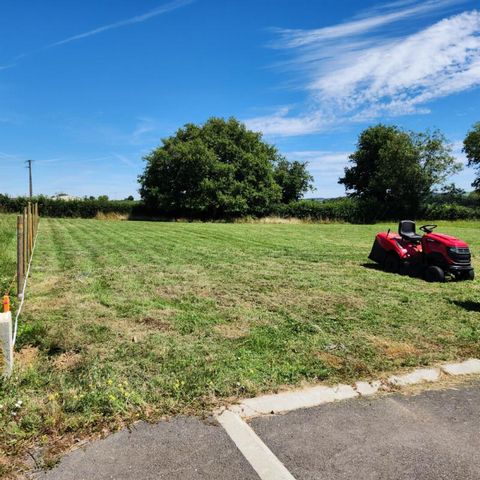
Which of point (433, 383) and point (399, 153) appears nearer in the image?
point (433, 383)

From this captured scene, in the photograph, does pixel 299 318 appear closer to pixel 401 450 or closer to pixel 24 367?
pixel 401 450

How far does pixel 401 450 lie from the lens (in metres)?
2.79

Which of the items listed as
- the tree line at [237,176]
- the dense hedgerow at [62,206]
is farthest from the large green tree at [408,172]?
the dense hedgerow at [62,206]

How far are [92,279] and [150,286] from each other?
1.23 meters

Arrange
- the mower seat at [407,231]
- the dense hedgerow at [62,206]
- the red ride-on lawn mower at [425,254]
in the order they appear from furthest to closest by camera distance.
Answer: the dense hedgerow at [62,206], the mower seat at [407,231], the red ride-on lawn mower at [425,254]

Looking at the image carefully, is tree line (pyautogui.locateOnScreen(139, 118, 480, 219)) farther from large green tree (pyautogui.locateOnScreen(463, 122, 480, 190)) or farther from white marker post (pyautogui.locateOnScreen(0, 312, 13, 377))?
white marker post (pyautogui.locateOnScreen(0, 312, 13, 377))

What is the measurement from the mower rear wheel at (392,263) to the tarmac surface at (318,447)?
19.9 feet

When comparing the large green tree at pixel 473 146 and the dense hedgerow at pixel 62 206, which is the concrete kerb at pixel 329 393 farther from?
the large green tree at pixel 473 146

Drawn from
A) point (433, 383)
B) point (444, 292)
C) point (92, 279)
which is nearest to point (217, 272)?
point (92, 279)

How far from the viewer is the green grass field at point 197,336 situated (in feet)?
10.6

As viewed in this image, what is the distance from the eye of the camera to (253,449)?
9.15ft

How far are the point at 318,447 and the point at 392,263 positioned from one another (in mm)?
7237

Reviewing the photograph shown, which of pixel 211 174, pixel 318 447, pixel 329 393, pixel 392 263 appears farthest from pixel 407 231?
pixel 211 174

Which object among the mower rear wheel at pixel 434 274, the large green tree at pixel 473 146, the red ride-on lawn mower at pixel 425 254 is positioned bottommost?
the mower rear wheel at pixel 434 274
